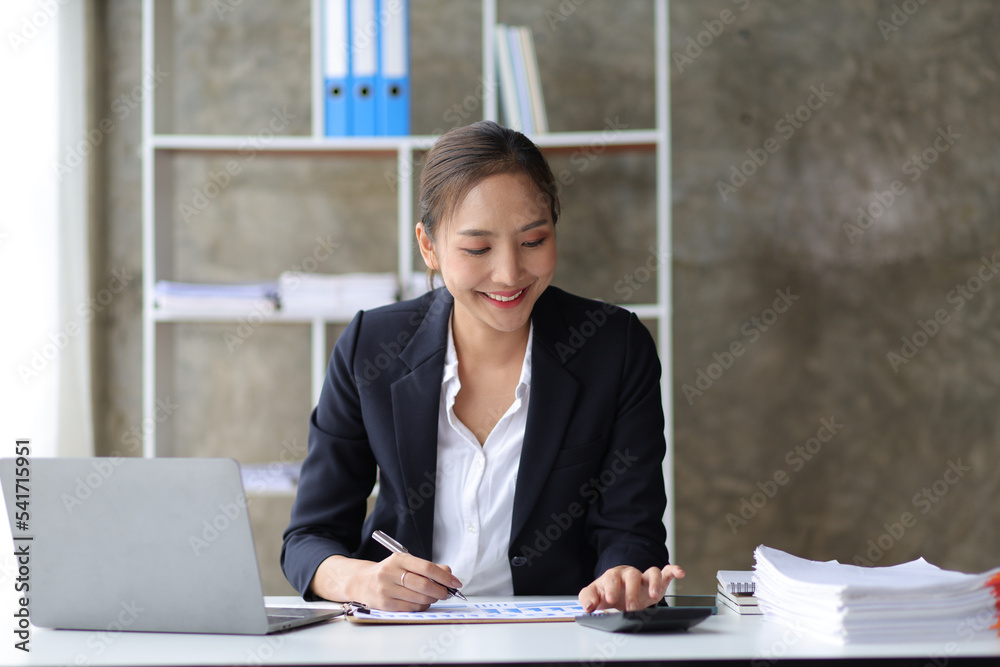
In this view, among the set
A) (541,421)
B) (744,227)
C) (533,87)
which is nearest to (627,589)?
(541,421)

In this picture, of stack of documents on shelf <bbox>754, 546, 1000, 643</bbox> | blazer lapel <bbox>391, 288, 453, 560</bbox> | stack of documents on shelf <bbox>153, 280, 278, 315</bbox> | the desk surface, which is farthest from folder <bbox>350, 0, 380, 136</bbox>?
stack of documents on shelf <bbox>754, 546, 1000, 643</bbox>

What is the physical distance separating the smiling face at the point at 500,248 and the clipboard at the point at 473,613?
518mm

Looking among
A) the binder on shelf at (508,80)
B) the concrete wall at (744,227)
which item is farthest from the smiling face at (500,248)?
the concrete wall at (744,227)

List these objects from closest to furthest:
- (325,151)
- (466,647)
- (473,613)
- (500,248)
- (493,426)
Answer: (466,647) → (473,613) → (500,248) → (493,426) → (325,151)

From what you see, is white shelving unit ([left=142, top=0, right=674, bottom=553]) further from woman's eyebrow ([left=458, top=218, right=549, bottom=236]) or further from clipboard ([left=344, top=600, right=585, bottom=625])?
clipboard ([left=344, top=600, right=585, bottom=625])

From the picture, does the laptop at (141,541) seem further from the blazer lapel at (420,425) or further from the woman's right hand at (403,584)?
the blazer lapel at (420,425)

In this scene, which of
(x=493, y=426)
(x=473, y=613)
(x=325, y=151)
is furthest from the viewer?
(x=325, y=151)

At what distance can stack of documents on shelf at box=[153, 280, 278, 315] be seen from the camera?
2.48 m

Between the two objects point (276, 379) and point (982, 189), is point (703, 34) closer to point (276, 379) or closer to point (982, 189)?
point (982, 189)

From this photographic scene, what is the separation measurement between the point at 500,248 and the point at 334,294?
3.73ft

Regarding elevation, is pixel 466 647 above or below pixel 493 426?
below

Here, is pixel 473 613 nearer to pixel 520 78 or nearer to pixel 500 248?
pixel 500 248

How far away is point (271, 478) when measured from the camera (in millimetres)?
2484

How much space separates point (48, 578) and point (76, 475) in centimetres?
15
